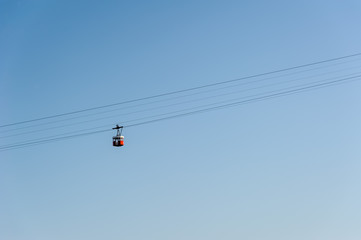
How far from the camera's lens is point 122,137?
143 ft
